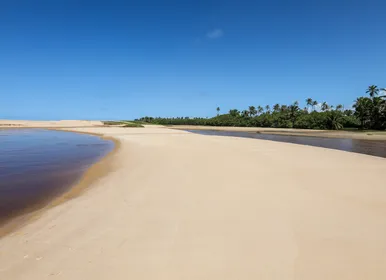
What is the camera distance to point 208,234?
4492 mm

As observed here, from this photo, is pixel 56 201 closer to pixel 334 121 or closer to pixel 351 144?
pixel 351 144

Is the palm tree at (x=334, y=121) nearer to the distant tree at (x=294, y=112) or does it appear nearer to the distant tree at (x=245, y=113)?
the distant tree at (x=294, y=112)

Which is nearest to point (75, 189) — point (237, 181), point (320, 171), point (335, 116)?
point (237, 181)

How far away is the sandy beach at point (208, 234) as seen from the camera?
346cm

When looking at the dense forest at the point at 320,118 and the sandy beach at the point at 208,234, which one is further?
the dense forest at the point at 320,118

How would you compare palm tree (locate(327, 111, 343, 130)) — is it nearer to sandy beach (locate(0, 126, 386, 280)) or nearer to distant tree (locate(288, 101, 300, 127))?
distant tree (locate(288, 101, 300, 127))

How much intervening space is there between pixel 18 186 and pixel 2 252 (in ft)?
17.5

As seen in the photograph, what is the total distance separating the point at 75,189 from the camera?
26.5 feet

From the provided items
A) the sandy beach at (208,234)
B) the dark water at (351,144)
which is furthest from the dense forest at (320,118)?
the sandy beach at (208,234)

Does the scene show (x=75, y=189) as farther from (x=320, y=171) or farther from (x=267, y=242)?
(x=320, y=171)

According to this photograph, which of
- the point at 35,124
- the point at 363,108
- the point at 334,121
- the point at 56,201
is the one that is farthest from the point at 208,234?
the point at 35,124

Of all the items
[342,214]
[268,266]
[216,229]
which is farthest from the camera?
[342,214]

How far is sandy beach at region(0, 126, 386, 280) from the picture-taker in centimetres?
346

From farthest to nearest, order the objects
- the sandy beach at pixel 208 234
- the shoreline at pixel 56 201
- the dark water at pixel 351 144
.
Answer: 1. the dark water at pixel 351 144
2. the shoreline at pixel 56 201
3. the sandy beach at pixel 208 234
